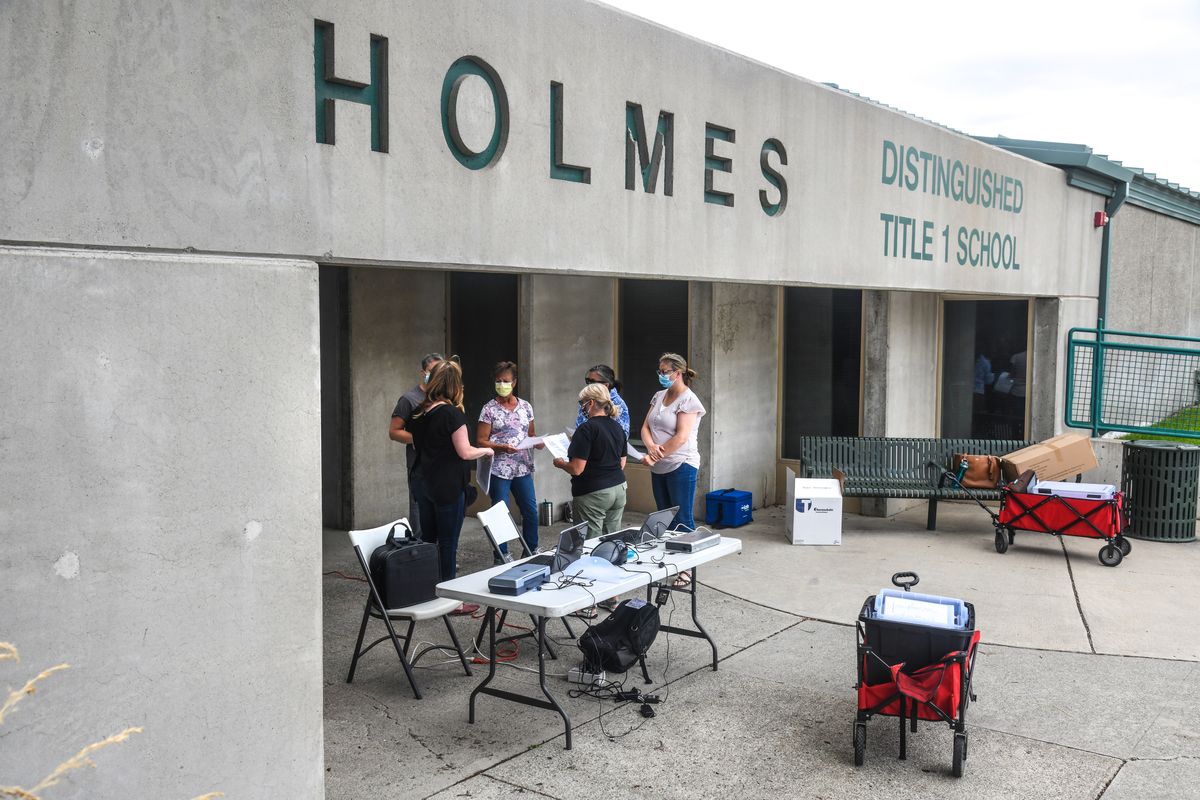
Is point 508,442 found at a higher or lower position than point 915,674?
higher

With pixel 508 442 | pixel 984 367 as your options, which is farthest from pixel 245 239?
pixel 984 367

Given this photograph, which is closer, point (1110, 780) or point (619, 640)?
point (1110, 780)

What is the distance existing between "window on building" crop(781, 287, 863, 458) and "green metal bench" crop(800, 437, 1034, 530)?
2.30 ft

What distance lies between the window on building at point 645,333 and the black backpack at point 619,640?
507cm

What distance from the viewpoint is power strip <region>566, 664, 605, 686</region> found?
22.1ft

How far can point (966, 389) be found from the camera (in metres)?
13.5

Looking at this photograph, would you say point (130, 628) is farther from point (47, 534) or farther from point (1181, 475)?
point (1181, 475)

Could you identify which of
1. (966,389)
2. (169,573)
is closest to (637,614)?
(169,573)

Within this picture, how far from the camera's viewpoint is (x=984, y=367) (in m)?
13.5

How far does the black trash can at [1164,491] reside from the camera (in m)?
10.7

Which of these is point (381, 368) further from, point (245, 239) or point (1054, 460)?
point (1054, 460)

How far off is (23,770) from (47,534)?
83cm

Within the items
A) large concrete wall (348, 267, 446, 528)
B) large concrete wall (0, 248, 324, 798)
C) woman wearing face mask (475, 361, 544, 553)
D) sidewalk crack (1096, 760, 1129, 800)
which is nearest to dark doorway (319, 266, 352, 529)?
large concrete wall (348, 267, 446, 528)

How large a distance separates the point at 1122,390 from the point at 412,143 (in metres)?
11.1
